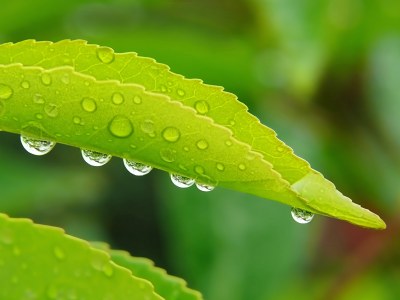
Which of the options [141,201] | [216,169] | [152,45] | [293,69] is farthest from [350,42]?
[216,169]

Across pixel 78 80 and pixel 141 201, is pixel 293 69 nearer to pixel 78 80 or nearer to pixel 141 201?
pixel 141 201

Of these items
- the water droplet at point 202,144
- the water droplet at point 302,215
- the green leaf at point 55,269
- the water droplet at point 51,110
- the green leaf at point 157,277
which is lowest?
the green leaf at point 55,269

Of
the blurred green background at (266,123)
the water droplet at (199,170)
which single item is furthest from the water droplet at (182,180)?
the blurred green background at (266,123)

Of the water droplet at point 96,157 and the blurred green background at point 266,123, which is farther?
the blurred green background at point 266,123

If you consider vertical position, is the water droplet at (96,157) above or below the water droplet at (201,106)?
below

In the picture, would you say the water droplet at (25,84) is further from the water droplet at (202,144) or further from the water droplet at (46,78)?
the water droplet at (202,144)

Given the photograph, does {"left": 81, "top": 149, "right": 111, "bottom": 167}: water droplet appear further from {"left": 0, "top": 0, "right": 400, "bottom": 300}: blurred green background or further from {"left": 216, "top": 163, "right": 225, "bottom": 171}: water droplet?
{"left": 0, "top": 0, "right": 400, "bottom": 300}: blurred green background
